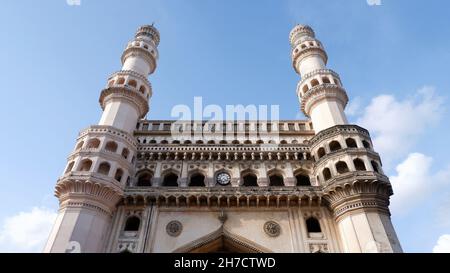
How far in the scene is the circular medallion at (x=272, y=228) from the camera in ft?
60.1

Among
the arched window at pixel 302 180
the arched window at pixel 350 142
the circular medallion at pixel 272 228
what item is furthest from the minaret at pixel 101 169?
the arched window at pixel 350 142

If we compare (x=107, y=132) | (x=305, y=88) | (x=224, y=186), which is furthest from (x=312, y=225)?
(x=107, y=132)

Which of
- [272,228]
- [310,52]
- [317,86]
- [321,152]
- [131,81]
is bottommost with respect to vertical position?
[272,228]

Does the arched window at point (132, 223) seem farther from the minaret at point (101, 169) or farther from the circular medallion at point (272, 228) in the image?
the circular medallion at point (272, 228)

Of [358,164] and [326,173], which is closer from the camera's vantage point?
[358,164]

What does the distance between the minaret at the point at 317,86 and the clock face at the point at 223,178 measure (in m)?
7.29

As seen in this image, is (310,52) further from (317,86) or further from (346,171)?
(346,171)

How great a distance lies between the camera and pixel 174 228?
60.8ft

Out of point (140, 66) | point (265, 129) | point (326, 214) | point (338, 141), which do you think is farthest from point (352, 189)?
point (140, 66)

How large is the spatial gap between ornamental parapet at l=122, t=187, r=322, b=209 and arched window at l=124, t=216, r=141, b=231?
865 millimetres

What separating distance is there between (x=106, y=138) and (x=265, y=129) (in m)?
11.0

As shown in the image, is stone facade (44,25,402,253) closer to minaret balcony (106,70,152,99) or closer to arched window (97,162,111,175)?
arched window (97,162,111,175)

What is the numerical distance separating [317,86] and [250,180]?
29.5 ft
